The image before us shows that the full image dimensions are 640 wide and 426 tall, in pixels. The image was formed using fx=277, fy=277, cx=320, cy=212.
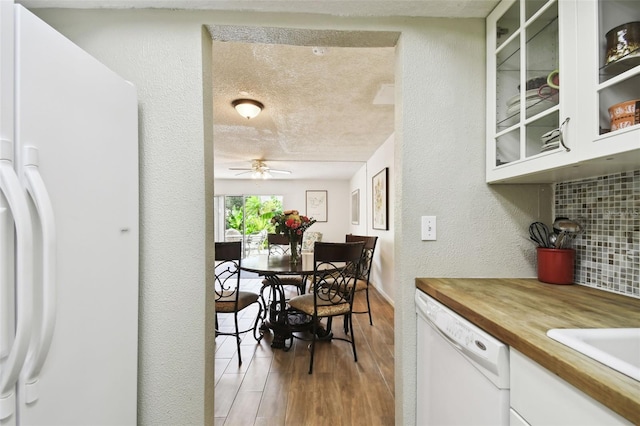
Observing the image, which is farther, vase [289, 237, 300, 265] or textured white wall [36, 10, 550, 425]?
vase [289, 237, 300, 265]

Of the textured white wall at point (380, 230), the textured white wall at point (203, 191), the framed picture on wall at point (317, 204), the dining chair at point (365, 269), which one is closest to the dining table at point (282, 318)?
the dining chair at point (365, 269)

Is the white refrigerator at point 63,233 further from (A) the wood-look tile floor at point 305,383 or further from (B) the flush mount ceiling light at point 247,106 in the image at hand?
(B) the flush mount ceiling light at point 247,106

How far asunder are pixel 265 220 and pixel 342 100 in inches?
219

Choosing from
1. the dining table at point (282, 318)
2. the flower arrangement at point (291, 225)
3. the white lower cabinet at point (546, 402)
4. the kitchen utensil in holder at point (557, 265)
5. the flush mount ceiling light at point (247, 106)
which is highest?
the flush mount ceiling light at point (247, 106)

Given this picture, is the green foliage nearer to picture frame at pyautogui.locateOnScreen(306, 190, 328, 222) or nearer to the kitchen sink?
picture frame at pyautogui.locateOnScreen(306, 190, 328, 222)

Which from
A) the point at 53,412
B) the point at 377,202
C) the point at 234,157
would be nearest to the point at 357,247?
the point at 53,412

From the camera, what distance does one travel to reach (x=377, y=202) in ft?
15.0

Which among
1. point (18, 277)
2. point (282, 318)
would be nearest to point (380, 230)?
point (282, 318)

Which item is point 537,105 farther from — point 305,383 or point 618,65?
point 305,383

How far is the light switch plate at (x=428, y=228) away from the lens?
137cm

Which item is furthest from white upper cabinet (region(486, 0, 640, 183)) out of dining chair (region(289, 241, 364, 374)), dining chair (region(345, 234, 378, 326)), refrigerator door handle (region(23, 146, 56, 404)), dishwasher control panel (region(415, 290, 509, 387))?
dining chair (region(345, 234, 378, 326))

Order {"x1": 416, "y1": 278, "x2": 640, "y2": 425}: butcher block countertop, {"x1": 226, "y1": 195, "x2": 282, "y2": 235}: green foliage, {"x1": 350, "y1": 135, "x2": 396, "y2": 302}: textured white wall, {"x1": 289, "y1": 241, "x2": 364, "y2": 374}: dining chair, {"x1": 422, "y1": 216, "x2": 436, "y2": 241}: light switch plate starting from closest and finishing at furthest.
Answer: {"x1": 416, "y1": 278, "x2": 640, "y2": 425}: butcher block countertop → {"x1": 422, "y1": 216, "x2": 436, "y2": 241}: light switch plate → {"x1": 289, "y1": 241, "x2": 364, "y2": 374}: dining chair → {"x1": 350, "y1": 135, "x2": 396, "y2": 302}: textured white wall → {"x1": 226, "y1": 195, "x2": 282, "y2": 235}: green foliage

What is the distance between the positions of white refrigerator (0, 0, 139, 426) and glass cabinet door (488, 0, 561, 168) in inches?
64.6

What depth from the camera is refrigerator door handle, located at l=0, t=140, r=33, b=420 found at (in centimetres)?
69
